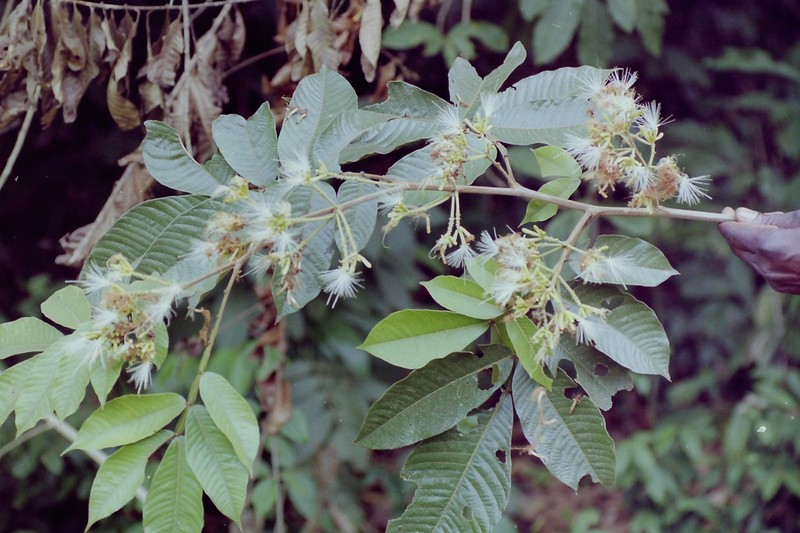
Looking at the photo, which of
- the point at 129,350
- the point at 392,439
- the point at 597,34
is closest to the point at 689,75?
the point at 597,34

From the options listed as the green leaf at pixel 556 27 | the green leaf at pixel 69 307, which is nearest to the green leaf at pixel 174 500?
the green leaf at pixel 69 307

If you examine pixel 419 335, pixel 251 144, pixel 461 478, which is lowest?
pixel 461 478

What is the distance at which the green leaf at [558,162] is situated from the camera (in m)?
0.65

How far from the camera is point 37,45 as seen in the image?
0.90 meters

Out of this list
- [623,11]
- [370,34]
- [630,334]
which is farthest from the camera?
[623,11]

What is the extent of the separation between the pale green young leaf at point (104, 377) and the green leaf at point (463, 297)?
0.79 feet

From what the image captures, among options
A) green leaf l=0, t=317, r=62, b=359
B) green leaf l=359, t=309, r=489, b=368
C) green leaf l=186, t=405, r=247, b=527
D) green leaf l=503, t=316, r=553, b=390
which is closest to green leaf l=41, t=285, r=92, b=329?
green leaf l=0, t=317, r=62, b=359

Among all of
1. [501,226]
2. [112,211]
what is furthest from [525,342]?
[501,226]

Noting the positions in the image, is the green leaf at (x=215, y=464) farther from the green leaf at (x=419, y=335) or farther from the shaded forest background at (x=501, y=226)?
the shaded forest background at (x=501, y=226)

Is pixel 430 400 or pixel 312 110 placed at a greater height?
pixel 312 110

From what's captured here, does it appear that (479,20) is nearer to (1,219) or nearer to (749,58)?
(749,58)

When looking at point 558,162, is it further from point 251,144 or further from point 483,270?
point 251,144

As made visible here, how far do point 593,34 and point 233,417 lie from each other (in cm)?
108

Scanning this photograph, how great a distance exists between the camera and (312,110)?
68 cm
